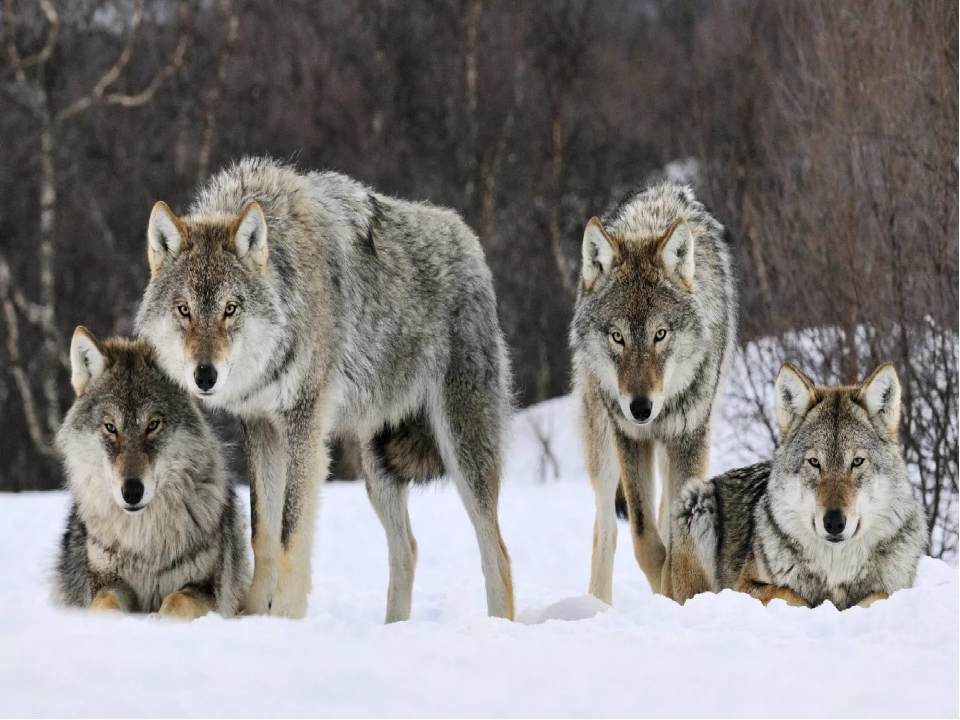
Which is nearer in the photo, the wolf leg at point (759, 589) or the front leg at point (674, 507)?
the wolf leg at point (759, 589)

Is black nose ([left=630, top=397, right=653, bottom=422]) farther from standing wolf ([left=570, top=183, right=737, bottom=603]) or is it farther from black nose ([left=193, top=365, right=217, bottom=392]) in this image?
black nose ([left=193, top=365, right=217, bottom=392])

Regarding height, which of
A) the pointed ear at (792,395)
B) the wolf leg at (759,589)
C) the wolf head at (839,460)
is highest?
the pointed ear at (792,395)

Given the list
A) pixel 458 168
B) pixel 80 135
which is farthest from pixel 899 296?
pixel 80 135

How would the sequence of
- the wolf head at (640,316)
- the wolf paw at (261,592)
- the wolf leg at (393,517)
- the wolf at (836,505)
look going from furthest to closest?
the wolf leg at (393,517), the wolf head at (640,316), the wolf paw at (261,592), the wolf at (836,505)

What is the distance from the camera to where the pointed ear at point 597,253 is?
5652mm

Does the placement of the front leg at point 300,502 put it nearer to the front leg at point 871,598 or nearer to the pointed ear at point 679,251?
the pointed ear at point 679,251

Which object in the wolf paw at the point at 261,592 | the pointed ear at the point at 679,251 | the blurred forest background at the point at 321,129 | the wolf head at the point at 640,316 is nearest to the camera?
the wolf paw at the point at 261,592

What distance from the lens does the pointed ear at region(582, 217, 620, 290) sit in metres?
5.65

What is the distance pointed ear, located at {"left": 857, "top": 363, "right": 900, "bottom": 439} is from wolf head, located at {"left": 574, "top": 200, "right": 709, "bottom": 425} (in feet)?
2.89

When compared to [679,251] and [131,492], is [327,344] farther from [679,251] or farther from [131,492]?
[679,251]

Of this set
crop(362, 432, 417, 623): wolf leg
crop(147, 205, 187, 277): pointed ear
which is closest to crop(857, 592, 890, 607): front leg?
crop(362, 432, 417, 623): wolf leg

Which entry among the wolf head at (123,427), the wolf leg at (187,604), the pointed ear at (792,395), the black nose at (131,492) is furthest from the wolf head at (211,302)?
the pointed ear at (792,395)

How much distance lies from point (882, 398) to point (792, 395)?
36cm

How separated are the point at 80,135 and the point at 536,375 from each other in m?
7.53
